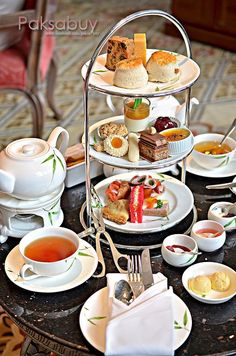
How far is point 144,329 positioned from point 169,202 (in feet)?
1.65

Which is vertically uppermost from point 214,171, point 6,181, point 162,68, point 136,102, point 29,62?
point 162,68

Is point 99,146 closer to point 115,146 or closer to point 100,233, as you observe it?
point 115,146

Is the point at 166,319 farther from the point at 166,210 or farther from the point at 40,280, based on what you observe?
the point at 166,210

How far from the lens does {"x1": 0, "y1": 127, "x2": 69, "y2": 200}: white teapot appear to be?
141 centimetres

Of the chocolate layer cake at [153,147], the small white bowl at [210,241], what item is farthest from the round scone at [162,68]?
the small white bowl at [210,241]

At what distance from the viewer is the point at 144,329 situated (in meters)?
1.15

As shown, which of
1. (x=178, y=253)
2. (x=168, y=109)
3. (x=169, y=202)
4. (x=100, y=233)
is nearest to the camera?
(x=178, y=253)

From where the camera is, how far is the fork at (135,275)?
127 cm

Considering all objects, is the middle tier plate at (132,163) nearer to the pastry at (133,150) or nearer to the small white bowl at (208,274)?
the pastry at (133,150)

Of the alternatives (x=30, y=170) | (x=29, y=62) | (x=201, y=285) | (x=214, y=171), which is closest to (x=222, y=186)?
(x=214, y=171)

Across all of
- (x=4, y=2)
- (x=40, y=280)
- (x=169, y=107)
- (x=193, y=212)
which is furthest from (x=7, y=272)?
(x=4, y=2)

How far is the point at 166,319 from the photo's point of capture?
1.15 m

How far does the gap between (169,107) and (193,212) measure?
1.07ft

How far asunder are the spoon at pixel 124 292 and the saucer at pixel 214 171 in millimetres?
550
